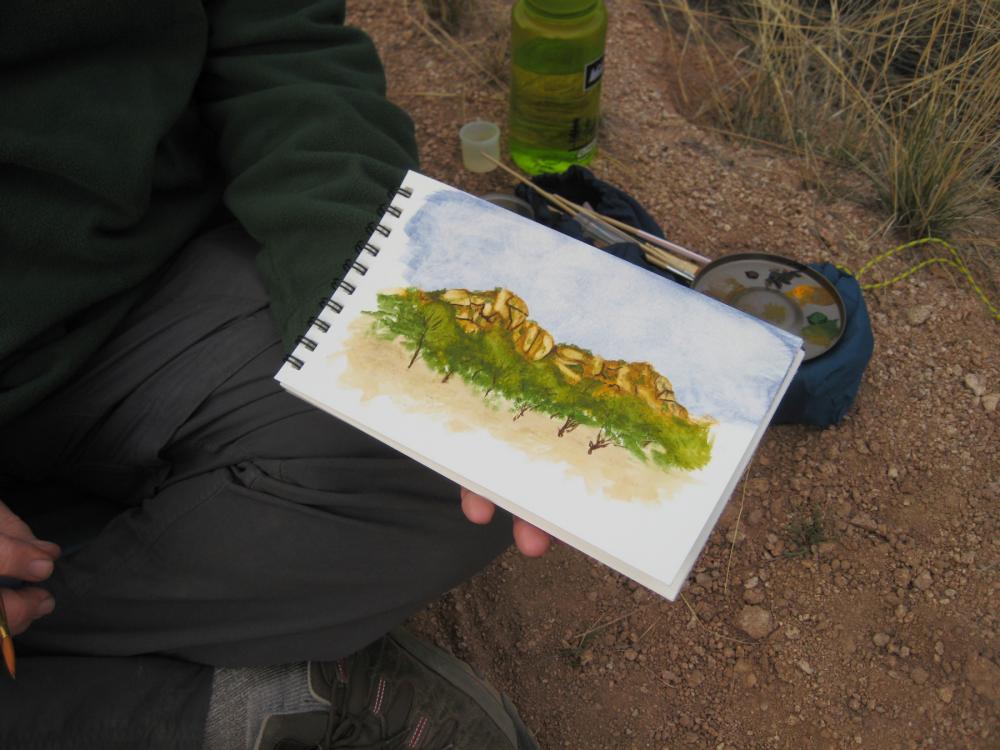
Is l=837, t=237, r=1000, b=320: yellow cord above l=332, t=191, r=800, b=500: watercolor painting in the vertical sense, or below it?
below

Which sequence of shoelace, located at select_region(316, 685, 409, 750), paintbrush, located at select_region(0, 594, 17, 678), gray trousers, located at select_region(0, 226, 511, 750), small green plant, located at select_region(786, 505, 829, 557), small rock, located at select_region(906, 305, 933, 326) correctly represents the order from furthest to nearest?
small rock, located at select_region(906, 305, 933, 326), small green plant, located at select_region(786, 505, 829, 557), shoelace, located at select_region(316, 685, 409, 750), gray trousers, located at select_region(0, 226, 511, 750), paintbrush, located at select_region(0, 594, 17, 678)

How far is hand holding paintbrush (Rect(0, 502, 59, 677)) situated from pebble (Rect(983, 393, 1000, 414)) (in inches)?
64.6

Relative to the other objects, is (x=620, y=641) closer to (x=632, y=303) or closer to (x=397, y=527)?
(x=397, y=527)

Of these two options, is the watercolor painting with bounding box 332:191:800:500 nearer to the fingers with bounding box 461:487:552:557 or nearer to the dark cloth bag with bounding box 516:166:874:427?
the fingers with bounding box 461:487:552:557

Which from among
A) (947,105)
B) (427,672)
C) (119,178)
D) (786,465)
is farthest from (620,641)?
A: (947,105)

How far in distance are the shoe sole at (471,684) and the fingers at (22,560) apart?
57cm

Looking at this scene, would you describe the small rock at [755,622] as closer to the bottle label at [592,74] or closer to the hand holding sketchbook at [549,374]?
the hand holding sketchbook at [549,374]

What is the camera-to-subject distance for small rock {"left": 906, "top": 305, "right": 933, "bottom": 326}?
5.62ft

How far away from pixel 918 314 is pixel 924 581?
0.61 metres

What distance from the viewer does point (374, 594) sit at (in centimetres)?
113

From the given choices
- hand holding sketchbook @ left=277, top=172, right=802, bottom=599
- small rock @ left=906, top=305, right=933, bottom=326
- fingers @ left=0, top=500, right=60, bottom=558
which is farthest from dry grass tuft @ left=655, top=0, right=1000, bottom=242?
fingers @ left=0, top=500, right=60, bottom=558

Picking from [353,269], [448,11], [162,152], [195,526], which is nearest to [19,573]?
[195,526]

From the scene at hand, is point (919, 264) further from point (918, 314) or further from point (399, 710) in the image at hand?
point (399, 710)

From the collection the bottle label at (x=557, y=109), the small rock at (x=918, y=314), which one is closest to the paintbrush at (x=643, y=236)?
the bottle label at (x=557, y=109)
